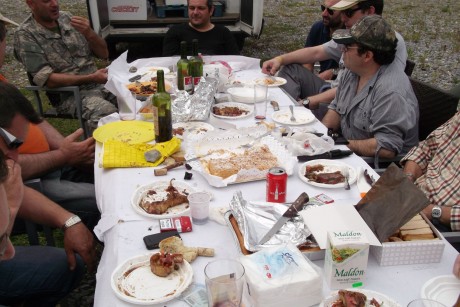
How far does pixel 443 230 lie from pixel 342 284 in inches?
43.0

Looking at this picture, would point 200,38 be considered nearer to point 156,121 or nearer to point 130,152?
point 156,121

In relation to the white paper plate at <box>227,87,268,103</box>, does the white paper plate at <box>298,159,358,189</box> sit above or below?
above

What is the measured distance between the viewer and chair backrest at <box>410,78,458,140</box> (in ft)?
10.1

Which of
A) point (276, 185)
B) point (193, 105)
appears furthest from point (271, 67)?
point (276, 185)

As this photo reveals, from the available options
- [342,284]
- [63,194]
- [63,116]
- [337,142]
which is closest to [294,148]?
[337,142]

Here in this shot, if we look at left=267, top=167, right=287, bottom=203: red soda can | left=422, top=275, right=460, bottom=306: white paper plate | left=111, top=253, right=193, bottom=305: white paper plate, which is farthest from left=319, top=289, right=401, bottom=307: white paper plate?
left=267, top=167, right=287, bottom=203: red soda can

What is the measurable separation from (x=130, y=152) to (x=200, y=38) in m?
2.81

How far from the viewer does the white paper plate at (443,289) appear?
149 centimetres

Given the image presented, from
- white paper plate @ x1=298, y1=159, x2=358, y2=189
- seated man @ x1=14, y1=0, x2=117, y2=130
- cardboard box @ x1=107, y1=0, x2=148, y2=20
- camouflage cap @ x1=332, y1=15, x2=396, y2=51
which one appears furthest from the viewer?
cardboard box @ x1=107, y1=0, x2=148, y2=20

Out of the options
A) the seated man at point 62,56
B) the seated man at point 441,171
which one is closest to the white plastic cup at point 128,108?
the seated man at point 62,56

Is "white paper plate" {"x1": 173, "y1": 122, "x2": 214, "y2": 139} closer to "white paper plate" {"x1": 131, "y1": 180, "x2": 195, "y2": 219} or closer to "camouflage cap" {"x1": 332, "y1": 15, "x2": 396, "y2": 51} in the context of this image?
"white paper plate" {"x1": 131, "y1": 180, "x2": 195, "y2": 219}

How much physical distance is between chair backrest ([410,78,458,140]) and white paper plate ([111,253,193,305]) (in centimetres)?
236

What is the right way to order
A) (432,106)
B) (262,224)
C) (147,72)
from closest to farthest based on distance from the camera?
1. (262,224)
2. (432,106)
3. (147,72)

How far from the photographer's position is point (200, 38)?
4.97 meters
